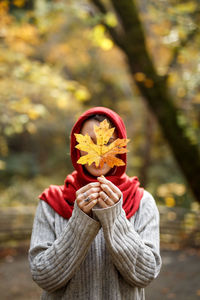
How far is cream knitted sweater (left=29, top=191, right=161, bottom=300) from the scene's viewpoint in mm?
1442

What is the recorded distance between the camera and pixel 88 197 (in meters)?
1.39

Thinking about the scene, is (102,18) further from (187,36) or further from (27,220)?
(27,220)

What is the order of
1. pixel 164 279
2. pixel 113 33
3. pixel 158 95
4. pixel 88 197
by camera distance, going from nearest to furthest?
pixel 88 197 < pixel 158 95 < pixel 113 33 < pixel 164 279

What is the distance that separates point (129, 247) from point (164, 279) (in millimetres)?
4191

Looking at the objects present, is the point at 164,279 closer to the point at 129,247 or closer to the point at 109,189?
the point at 129,247

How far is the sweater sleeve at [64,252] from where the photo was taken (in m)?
1.43

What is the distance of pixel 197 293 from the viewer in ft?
14.9

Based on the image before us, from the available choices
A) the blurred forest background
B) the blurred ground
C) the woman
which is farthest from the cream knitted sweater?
the blurred ground

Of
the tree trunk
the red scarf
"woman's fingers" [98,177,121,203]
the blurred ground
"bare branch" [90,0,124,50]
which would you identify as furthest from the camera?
the blurred ground

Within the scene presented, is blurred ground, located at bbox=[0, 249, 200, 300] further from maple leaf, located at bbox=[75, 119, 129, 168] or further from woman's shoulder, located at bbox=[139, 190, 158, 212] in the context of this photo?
maple leaf, located at bbox=[75, 119, 129, 168]

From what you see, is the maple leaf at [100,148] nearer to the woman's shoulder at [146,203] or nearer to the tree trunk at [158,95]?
the woman's shoulder at [146,203]

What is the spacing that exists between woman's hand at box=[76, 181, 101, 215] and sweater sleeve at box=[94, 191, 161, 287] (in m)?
0.04

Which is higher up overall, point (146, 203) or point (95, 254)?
point (146, 203)

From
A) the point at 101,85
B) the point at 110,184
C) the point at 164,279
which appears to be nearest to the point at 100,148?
the point at 110,184
